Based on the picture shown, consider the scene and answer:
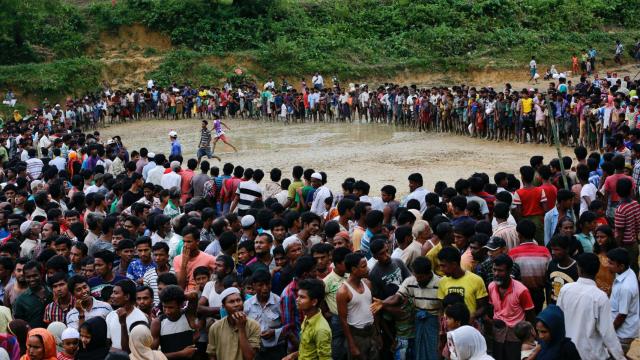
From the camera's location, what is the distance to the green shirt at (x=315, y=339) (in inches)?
259

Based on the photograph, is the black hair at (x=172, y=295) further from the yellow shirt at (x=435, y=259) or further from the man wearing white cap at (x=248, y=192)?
the man wearing white cap at (x=248, y=192)

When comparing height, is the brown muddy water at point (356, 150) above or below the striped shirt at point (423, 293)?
below

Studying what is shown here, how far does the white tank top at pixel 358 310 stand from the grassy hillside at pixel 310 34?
29845 mm

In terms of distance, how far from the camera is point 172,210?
11453 millimetres

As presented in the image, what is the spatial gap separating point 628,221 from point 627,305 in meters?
2.45

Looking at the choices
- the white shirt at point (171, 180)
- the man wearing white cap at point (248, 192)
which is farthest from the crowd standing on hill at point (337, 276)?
the white shirt at point (171, 180)

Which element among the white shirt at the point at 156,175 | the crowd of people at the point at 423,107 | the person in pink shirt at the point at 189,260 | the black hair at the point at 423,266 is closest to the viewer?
the black hair at the point at 423,266

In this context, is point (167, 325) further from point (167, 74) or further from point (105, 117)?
point (167, 74)

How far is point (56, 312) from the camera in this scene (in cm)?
754

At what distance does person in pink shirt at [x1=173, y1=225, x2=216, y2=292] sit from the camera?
26.4 feet

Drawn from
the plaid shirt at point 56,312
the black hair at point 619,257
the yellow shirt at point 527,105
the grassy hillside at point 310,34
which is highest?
the grassy hillside at point 310,34

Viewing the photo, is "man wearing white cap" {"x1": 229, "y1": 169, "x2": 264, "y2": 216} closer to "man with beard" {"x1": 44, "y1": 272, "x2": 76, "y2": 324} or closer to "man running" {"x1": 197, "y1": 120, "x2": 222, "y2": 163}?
"man with beard" {"x1": 44, "y1": 272, "x2": 76, "y2": 324}

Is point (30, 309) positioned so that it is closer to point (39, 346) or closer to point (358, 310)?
point (39, 346)

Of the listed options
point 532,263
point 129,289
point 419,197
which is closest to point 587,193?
point 419,197
